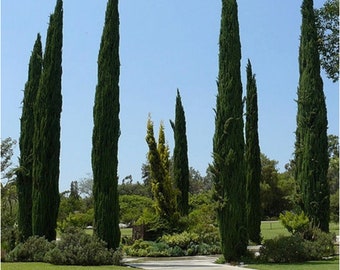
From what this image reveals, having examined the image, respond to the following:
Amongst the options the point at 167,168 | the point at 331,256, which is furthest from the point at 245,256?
the point at 167,168

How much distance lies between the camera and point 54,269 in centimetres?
1455

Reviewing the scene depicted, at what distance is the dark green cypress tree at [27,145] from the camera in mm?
21031

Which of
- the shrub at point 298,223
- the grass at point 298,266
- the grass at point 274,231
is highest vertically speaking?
the shrub at point 298,223

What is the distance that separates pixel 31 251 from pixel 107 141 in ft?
16.2

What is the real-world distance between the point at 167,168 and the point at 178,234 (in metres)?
3.79

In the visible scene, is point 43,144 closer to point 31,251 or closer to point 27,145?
point 27,145

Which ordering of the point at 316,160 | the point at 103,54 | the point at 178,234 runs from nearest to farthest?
the point at 103,54 < the point at 316,160 < the point at 178,234

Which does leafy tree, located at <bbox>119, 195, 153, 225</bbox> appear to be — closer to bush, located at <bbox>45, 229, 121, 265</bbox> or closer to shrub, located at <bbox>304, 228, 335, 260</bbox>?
shrub, located at <bbox>304, 228, 335, 260</bbox>

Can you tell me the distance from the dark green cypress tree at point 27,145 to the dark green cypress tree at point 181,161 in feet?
31.8

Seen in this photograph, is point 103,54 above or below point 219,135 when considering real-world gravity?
above

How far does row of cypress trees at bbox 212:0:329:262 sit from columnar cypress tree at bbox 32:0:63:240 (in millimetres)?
6556

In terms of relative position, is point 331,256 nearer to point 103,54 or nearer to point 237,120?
point 237,120

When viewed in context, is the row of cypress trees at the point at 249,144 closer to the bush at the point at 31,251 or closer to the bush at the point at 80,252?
the bush at the point at 80,252

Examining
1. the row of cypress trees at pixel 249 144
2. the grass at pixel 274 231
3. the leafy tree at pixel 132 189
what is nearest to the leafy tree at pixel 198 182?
the leafy tree at pixel 132 189
